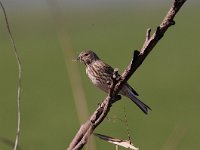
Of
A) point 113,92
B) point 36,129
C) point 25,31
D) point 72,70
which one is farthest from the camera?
point 25,31

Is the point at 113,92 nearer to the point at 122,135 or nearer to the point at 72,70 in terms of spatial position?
the point at 72,70

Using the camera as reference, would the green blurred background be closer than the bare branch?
No

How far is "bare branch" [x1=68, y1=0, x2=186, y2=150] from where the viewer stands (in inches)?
67.6

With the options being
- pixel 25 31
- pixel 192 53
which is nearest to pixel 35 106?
pixel 192 53

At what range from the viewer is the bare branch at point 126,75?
1.72 metres

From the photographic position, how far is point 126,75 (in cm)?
177

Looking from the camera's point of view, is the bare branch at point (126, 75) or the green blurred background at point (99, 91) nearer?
the bare branch at point (126, 75)

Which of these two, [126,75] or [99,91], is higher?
[126,75]

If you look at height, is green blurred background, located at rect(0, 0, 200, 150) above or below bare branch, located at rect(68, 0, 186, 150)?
below

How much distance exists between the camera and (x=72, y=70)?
80.4 inches

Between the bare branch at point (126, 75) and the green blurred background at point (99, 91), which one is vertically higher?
the bare branch at point (126, 75)

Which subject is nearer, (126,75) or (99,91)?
(126,75)

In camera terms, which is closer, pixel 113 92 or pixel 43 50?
pixel 113 92

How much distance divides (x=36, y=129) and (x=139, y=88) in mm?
6498
